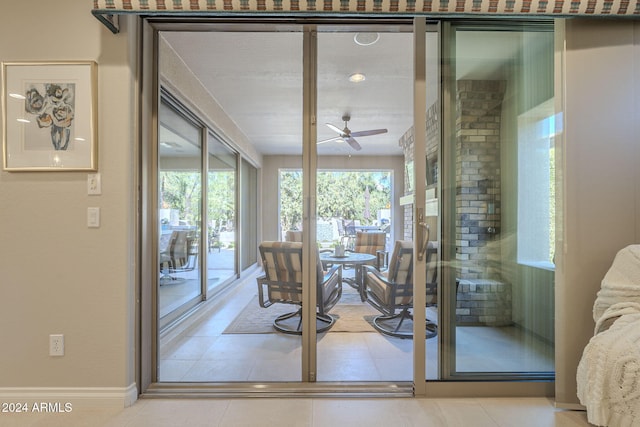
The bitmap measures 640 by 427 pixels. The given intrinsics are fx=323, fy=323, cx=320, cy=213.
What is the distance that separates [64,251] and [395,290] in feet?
8.07

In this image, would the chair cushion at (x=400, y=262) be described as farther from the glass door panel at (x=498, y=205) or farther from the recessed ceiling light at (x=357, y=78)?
the recessed ceiling light at (x=357, y=78)

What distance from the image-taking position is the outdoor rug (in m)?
3.16

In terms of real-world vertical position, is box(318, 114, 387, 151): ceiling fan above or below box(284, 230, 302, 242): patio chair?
above

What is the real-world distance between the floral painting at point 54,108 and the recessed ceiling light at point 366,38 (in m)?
2.03

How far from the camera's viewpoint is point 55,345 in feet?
6.26

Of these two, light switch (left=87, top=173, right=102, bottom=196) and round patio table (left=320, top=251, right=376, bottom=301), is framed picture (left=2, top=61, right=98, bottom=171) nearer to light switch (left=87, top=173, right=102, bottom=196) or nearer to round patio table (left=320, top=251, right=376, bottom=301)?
light switch (left=87, top=173, right=102, bottom=196)

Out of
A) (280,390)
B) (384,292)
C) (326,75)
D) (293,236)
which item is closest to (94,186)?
(293,236)

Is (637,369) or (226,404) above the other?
(637,369)

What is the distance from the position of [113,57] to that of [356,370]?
2593 millimetres

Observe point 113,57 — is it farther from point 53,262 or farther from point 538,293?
point 538,293

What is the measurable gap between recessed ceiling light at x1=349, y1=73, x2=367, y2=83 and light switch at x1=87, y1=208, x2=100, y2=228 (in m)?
2.55

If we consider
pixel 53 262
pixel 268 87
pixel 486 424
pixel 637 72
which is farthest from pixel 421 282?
pixel 268 87

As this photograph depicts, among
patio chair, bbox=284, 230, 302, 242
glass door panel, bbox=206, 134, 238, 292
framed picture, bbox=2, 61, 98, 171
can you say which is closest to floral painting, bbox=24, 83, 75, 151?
framed picture, bbox=2, 61, 98, 171

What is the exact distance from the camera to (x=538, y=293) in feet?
7.13
